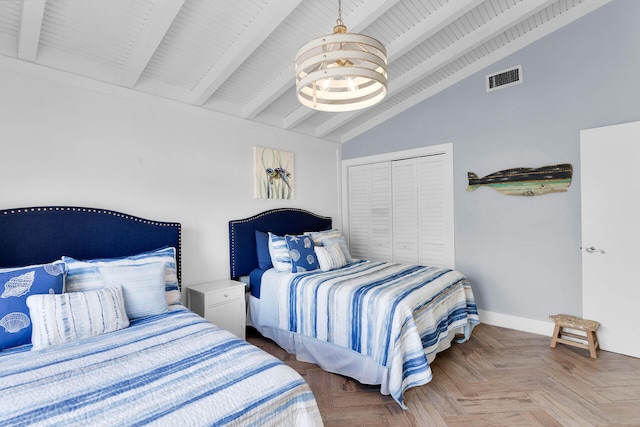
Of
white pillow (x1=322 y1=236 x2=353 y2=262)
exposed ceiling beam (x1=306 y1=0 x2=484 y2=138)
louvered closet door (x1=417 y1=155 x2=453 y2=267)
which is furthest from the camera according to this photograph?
louvered closet door (x1=417 y1=155 x2=453 y2=267)

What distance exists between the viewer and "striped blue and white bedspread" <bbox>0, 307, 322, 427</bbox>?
1048mm

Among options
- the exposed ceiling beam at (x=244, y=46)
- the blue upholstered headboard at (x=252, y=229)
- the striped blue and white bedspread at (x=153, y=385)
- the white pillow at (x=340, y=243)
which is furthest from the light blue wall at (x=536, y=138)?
the striped blue and white bedspread at (x=153, y=385)

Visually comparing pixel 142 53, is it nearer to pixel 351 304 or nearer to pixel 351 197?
pixel 351 304

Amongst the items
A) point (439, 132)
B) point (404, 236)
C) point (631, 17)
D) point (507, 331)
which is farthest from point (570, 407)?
point (631, 17)

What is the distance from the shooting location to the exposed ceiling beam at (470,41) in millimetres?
2710

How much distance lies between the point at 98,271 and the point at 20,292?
38cm

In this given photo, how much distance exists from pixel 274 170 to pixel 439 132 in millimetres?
2063

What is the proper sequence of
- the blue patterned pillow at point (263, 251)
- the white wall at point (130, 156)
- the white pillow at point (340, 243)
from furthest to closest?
the white pillow at point (340, 243), the blue patterned pillow at point (263, 251), the white wall at point (130, 156)

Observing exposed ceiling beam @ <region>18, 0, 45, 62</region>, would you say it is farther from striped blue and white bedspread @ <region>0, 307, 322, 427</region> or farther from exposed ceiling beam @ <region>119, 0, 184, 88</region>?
striped blue and white bedspread @ <region>0, 307, 322, 427</region>

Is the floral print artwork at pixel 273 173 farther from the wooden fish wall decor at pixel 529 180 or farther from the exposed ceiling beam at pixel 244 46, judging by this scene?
the wooden fish wall decor at pixel 529 180

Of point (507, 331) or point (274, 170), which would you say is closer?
point (507, 331)

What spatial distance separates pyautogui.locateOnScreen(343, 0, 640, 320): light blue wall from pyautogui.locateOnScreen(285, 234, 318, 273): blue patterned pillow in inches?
70.2

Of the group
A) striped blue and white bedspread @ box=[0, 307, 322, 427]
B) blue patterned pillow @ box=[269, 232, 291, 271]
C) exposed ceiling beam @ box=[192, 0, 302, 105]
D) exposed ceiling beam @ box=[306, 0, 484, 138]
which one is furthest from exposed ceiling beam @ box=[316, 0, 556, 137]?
striped blue and white bedspread @ box=[0, 307, 322, 427]

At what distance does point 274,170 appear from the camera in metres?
3.76
